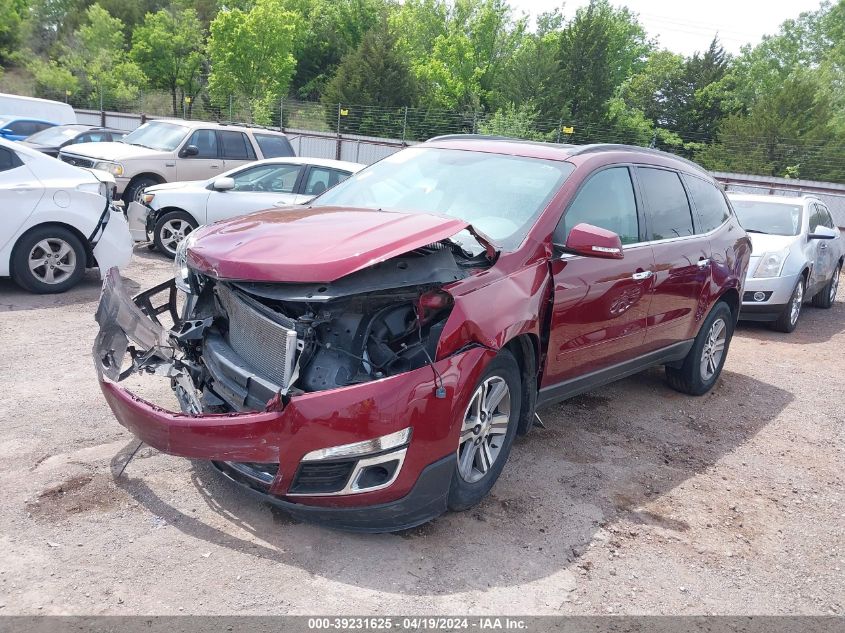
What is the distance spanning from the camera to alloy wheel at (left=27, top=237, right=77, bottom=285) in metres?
7.22

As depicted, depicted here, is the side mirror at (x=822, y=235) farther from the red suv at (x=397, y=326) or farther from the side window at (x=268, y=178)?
the side window at (x=268, y=178)

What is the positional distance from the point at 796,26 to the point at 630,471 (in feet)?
248

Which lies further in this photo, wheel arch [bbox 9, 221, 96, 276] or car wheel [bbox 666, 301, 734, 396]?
wheel arch [bbox 9, 221, 96, 276]

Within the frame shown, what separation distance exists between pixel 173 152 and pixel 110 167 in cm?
107

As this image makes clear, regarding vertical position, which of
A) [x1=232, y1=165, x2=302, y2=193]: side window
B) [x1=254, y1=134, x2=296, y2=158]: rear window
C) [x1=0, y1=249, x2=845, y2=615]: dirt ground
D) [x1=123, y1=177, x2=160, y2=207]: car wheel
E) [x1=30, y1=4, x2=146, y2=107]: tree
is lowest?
[x1=0, y1=249, x2=845, y2=615]: dirt ground

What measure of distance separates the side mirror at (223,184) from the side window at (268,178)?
221 millimetres

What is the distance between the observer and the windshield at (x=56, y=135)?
1739 cm

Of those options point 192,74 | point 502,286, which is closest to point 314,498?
point 502,286

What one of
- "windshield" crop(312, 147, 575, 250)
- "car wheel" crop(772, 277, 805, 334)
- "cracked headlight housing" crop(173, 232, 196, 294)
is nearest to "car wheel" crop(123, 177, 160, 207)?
"windshield" crop(312, 147, 575, 250)

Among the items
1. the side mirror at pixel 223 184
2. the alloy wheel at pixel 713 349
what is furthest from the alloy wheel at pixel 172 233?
the alloy wheel at pixel 713 349

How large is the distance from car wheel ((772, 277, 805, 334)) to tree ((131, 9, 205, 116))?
4295 centimetres

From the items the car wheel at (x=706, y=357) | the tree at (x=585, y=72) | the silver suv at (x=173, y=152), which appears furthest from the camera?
the tree at (x=585, y=72)

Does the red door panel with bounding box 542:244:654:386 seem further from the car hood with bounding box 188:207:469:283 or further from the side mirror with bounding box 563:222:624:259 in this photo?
the car hood with bounding box 188:207:469:283

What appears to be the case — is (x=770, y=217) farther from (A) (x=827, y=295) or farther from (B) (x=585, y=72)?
(B) (x=585, y=72)
